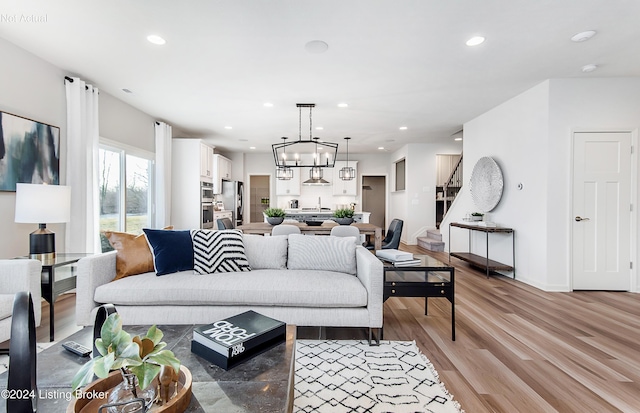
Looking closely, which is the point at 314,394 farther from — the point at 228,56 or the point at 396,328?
the point at 228,56

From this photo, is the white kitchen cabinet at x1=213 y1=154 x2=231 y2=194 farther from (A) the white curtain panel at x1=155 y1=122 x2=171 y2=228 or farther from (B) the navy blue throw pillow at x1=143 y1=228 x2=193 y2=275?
(B) the navy blue throw pillow at x1=143 y1=228 x2=193 y2=275

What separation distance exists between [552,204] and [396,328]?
9.16 feet

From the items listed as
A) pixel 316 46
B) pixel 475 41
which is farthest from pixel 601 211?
pixel 316 46

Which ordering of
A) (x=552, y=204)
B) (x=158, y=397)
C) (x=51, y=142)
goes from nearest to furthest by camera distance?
(x=158, y=397) → (x=51, y=142) → (x=552, y=204)

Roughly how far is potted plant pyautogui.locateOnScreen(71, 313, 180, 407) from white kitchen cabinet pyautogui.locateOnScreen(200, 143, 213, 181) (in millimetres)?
5810

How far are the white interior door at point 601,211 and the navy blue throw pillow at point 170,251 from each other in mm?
4567

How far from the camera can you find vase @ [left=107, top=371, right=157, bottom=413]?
86cm

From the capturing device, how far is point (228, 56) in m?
3.08

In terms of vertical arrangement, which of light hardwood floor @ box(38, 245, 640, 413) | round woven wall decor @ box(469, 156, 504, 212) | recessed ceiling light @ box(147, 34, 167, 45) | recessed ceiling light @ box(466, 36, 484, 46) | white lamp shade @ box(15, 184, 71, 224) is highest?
recessed ceiling light @ box(147, 34, 167, 45)

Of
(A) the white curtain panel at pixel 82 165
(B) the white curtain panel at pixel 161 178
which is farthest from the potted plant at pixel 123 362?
(B) the white curtain panel at pixel 161 178

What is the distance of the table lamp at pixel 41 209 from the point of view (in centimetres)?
250

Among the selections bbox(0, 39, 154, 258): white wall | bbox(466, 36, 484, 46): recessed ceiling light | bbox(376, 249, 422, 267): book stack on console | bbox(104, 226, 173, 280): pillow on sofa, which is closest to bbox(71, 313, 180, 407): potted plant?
bbox(104, 226, 173, 280): pillow on sofa

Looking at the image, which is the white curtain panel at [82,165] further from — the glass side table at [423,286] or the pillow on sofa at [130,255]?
the glass side table at [423,286]

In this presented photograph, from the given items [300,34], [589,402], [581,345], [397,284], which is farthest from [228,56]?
[581,345]
